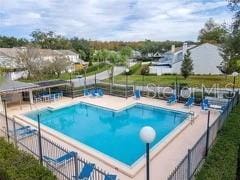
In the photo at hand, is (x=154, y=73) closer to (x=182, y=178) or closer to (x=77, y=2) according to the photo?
(x=77, y=2)

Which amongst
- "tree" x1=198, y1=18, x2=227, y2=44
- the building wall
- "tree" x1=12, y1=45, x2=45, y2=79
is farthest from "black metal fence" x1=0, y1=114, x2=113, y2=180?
"tree" x1=198, y1=18, x2=227, y2=44

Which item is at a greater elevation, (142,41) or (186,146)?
(142,41)

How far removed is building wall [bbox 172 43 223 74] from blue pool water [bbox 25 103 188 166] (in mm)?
21454

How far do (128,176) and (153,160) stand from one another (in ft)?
5.48

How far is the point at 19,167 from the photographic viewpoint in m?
7.33

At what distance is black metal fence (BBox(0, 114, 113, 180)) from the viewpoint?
26.2 feet

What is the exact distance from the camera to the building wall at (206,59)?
119ft

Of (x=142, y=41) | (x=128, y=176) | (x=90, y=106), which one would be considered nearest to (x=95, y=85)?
(x=90, y=106)

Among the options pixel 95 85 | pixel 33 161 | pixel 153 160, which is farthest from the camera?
pixel 95 85

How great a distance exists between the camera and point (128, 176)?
892cm

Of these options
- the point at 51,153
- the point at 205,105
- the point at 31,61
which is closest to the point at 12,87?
the point at 51,153

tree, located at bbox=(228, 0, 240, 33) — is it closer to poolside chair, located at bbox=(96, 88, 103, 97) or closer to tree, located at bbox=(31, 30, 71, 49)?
poolside chair, located at bbox=(96, 88, 103, 97)

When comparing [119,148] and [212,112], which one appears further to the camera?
[212,112]

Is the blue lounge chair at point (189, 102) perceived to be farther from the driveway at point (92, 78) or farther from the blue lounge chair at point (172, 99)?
the driveway at point (92, 78)
